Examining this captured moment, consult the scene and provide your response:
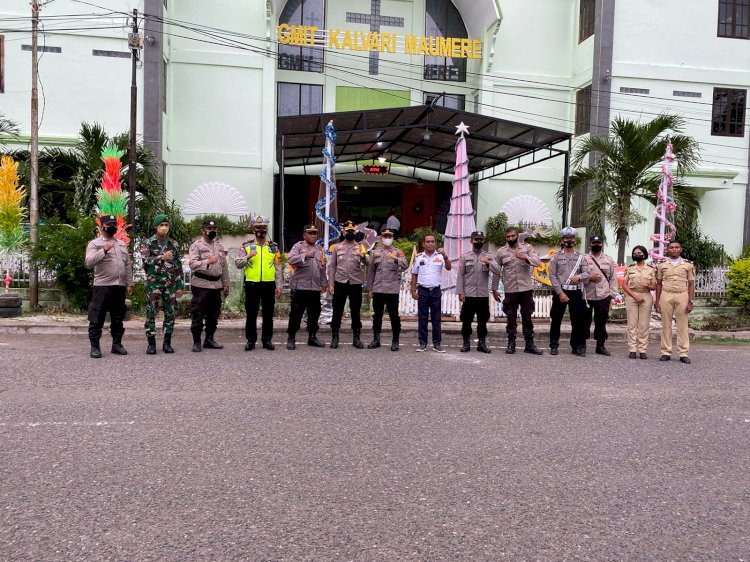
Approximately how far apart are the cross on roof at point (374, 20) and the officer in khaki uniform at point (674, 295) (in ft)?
52.8

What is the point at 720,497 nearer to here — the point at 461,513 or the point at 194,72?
the point at 461,513

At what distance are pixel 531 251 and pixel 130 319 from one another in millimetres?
7277

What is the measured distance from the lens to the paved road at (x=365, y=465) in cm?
349

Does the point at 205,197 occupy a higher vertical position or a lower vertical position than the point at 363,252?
higher

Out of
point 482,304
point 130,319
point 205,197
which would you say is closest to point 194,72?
point 205,197

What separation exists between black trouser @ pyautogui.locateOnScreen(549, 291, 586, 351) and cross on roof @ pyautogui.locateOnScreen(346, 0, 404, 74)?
1576 cm

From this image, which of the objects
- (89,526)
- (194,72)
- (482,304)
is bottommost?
(89,526)

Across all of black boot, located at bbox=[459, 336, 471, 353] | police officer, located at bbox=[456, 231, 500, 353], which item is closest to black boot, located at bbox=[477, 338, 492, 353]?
police officer, located at bbox=[456, 231, 500, 353]

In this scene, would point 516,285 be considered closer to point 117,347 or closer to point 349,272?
point 349,272

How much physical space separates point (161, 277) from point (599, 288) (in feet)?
21.1

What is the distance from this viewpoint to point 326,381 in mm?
7363

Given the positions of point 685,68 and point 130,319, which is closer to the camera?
point 130,319

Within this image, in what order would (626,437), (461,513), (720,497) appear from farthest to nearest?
(626,437) < (720,497) < (461,513)

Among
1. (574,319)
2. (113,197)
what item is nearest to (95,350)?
(113,197)
